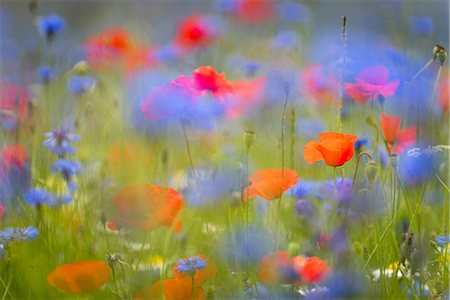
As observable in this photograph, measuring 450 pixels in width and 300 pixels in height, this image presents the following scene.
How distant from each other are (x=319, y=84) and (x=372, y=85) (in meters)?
0.72

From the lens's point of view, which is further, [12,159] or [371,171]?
[12,159]

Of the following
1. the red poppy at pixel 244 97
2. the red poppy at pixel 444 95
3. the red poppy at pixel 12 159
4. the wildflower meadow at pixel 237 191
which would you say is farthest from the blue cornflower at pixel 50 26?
the red poppy at pixel 444 95

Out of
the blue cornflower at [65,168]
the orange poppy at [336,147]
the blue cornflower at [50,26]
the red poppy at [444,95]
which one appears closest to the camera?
the orange poppy at [336,147]

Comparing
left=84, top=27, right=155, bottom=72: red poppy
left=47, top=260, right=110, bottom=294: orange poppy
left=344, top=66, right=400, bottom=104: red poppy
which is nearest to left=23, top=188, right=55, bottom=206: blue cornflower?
left=47, top=260, right=110, bottom=294: orange poppy

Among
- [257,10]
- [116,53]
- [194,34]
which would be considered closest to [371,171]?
[194,34]

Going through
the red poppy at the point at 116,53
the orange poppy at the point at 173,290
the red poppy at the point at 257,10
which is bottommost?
the orange poppy at the point at 173,290

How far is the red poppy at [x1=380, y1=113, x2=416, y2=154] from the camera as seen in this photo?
125 centimetres

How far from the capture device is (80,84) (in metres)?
1.80

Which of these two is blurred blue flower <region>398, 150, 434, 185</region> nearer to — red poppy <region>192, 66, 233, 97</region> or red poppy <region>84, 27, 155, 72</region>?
red poppy <region>192, 66, 233, 97</region>

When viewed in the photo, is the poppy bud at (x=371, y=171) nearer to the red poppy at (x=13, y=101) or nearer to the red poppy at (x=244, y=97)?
the red poppy at (x=244, y=97)

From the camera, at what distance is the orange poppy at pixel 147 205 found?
43.1 inches

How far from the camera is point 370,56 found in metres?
1.58

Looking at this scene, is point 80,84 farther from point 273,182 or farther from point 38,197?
point 273,182

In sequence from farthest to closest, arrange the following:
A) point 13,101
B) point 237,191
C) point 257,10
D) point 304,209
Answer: point 257,10, point 13,101, point 237,191, point 304,209
